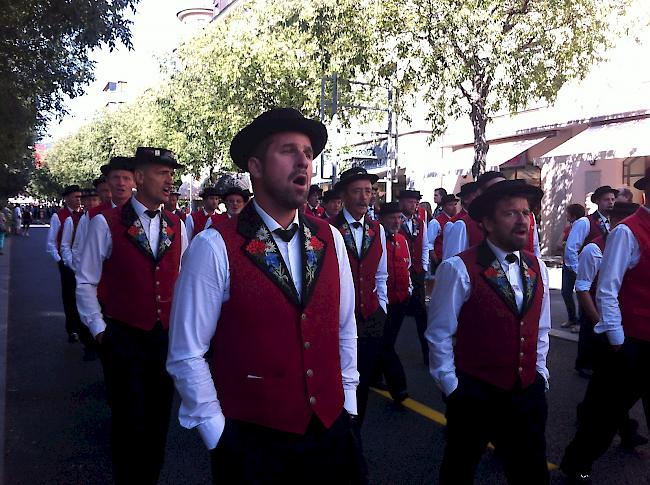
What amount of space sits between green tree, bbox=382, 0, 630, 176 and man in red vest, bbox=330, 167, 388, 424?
30.7ft

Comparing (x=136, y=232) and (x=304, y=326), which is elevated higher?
(x=136, y=232)

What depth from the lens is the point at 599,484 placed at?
4406 mm

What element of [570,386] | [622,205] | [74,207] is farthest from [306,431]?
[74,207]

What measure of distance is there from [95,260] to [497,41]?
12092mm

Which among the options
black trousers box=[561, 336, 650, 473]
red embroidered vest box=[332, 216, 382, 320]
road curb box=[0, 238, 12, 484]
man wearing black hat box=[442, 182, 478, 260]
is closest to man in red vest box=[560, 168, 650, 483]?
black trousers box=[561, 336, 650, 473]

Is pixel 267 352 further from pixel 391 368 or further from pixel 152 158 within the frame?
pixel 391 368

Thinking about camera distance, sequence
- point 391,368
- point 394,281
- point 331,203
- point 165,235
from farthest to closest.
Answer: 1. point 331,203
2. point 394,281
3. point 391,368
4. point 165,235

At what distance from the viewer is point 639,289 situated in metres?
4.04

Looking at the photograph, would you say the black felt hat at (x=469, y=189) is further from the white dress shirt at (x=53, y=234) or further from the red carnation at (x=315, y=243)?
the white dress shirt at (x=53, y=234)

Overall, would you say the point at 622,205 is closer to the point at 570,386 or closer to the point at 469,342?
the point at 570,386

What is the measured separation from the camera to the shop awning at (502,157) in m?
21.5

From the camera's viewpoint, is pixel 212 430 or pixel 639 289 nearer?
pixel 212 430

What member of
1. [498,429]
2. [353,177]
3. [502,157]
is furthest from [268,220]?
[502,157]

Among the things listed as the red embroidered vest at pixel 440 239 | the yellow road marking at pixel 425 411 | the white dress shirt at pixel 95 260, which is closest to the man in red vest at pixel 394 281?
the yellow road marking at pixel 425 411
